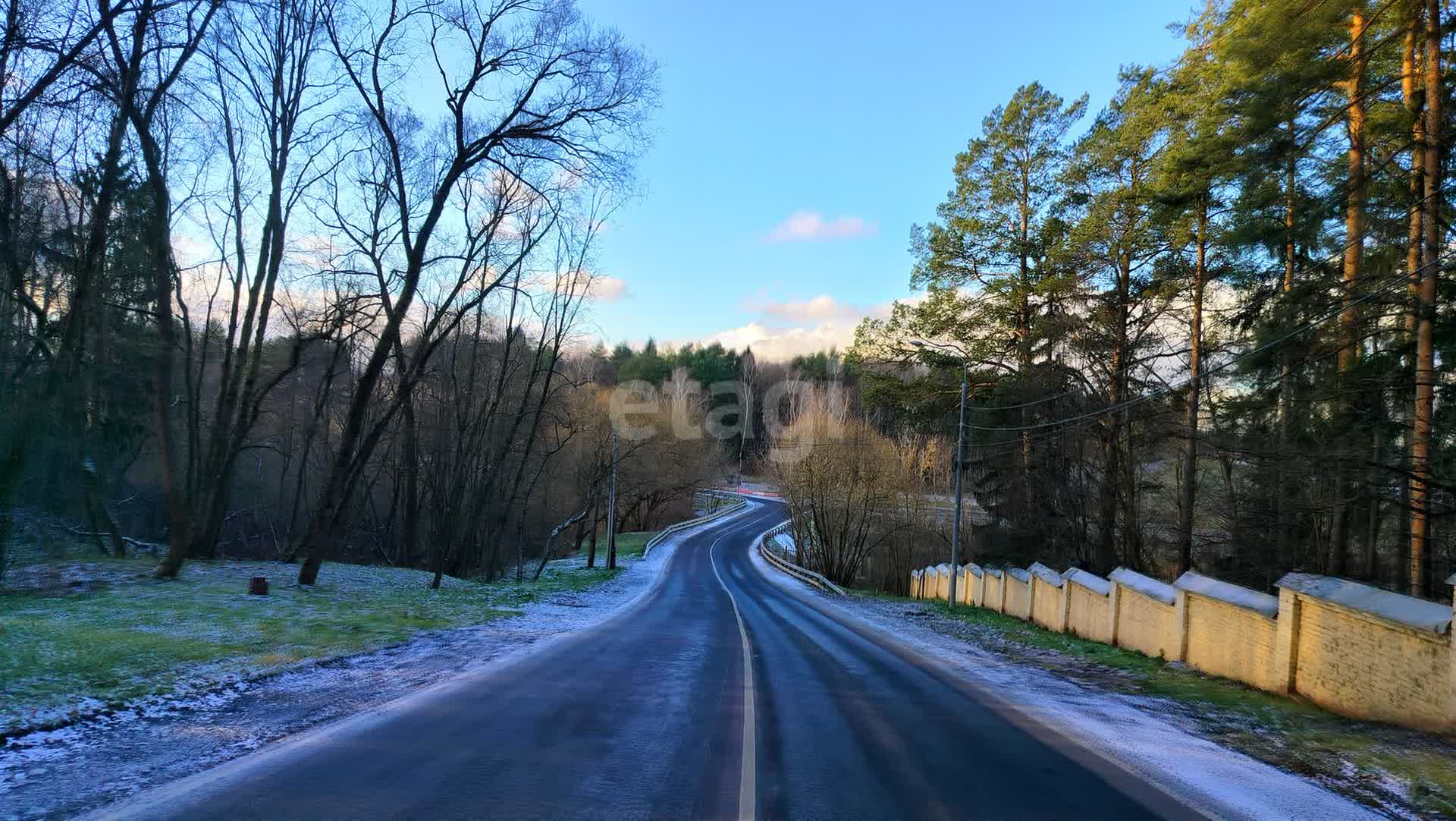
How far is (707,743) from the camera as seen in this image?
6.34m

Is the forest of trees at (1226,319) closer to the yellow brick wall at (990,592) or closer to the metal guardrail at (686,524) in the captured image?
the yellow brick wall at (990,592)

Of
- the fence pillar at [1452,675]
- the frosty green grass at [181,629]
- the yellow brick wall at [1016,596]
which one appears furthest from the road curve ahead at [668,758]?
the yellow brick wall at [1016,596]

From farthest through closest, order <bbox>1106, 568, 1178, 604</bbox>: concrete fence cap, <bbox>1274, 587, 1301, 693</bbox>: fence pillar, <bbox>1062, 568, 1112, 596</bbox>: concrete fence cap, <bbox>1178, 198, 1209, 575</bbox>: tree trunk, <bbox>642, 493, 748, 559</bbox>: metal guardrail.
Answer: <bbox>642, 493, 748, 559</bbox>: metal guardrail < <bbox>1178, 198, 1209, 575</bbox>: tree trunk < <bbox>1062, 568, 1112, 596</bbox>: concrete fence cap < <bbox>1106, 568, 1178, 604</bbox>: concrete fence cap < <bbox>1274, 587, 1301, 693</bbox>: fence pillar

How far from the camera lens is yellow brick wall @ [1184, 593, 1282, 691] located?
388 inches

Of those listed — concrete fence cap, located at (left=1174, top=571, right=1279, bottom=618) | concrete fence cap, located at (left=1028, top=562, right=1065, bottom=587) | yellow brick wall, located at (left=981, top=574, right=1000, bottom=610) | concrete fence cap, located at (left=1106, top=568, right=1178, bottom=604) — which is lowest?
yellow brick wall, located at (left=981, top=574, right=1000, bottom=610)

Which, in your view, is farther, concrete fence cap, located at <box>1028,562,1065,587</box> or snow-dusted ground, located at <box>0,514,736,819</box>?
concrete fence cap, located at <box>1028,562,1065,587</box>

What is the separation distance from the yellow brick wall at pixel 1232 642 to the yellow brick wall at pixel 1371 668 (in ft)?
2.14

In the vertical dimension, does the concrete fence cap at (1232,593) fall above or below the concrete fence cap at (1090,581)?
above

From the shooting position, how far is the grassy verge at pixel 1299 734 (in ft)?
19.4

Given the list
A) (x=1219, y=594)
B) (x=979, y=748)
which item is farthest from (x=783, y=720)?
(x=1219, y=594)

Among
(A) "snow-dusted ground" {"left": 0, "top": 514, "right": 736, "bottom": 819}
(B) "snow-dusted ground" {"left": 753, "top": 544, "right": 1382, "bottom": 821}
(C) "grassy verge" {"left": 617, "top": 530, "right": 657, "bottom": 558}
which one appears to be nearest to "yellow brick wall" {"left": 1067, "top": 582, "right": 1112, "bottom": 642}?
(B) "snow-dusted ground" {"left": 753, "top": 544, "right": 1382, "bottom": 821}

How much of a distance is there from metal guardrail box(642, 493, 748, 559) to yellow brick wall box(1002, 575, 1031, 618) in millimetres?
30228

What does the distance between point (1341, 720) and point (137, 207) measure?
87.3 ft

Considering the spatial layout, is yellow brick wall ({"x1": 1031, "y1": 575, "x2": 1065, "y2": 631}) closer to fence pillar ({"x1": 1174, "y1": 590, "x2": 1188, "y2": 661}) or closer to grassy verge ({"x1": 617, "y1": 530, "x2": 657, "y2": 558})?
fence pillar ({"x1": 1174, "y1": 590, "x2": 1188, "y2": 661})
